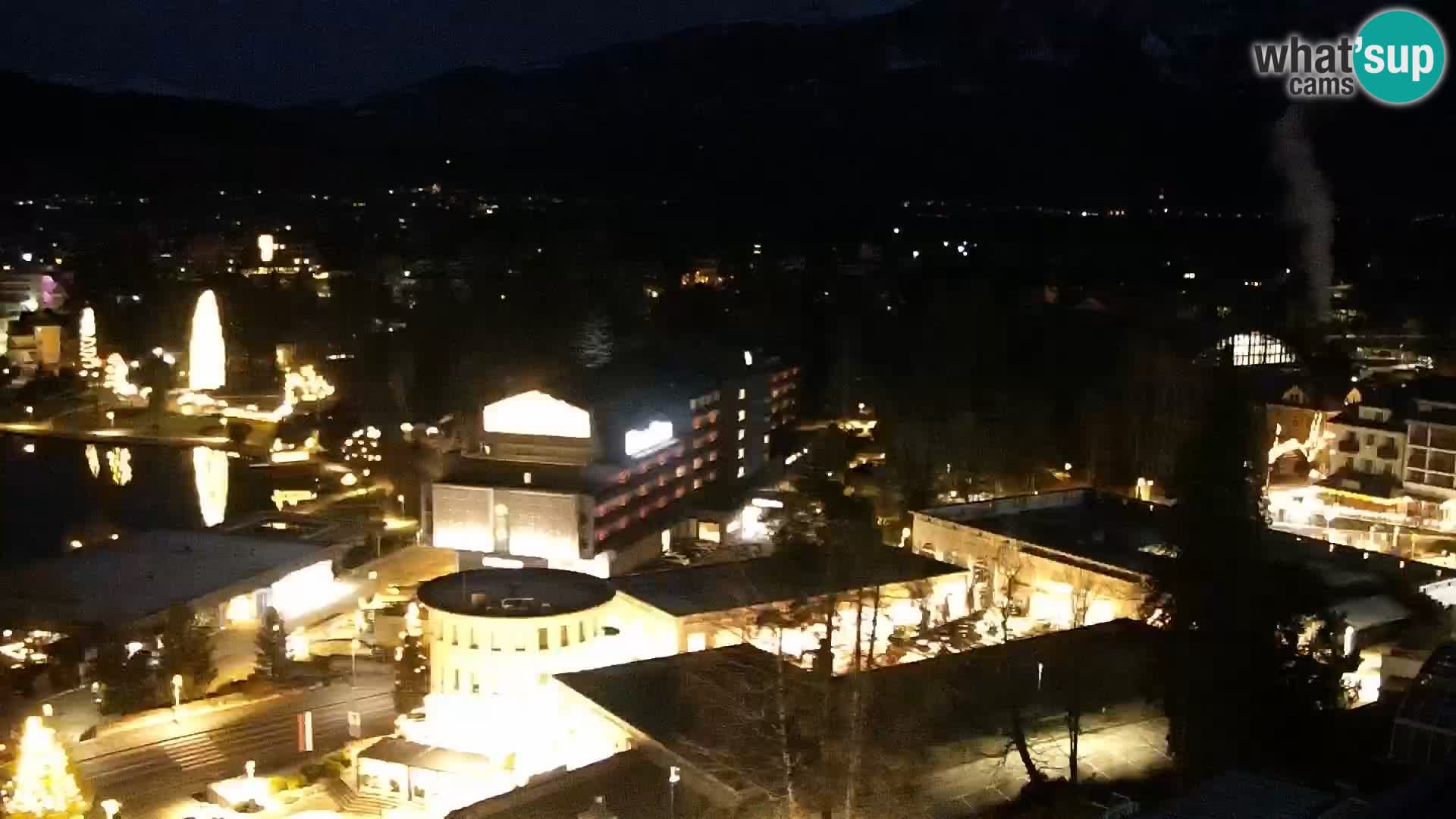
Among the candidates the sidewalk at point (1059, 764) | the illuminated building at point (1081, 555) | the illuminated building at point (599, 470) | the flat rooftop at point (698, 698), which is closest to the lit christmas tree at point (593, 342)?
the illuminated building at point (599, 470)

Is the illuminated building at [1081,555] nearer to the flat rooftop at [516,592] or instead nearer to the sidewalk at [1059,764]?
the sidewalk at [1059,764]

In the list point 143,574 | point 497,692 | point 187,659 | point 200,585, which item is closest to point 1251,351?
point 497,692

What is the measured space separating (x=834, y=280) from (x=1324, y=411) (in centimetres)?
1056

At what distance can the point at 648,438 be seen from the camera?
9.24 metres

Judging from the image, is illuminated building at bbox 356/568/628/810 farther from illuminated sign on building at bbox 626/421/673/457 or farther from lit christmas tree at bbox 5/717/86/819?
illuminated sign on building at bbox 626/421/673/457

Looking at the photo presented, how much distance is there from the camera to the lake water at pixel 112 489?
11156mm

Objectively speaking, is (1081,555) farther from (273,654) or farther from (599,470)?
(273,654)

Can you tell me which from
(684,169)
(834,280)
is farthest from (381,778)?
(684,169)

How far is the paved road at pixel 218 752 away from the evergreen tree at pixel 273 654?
1.24 feet

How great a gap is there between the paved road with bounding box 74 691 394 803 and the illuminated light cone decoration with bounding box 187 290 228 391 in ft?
40.0

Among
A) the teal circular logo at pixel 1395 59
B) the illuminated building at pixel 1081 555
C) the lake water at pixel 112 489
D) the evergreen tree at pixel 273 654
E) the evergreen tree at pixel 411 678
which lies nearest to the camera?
the evergreen tree at pixel 411 678

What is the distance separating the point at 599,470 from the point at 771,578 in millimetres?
2570

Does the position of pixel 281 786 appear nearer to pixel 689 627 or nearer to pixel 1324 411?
pixel 689 627

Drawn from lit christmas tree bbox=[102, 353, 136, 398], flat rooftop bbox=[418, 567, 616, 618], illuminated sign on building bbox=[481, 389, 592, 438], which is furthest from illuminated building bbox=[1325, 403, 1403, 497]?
lit christmas tree bbox=[102, 353, 136, 398]
